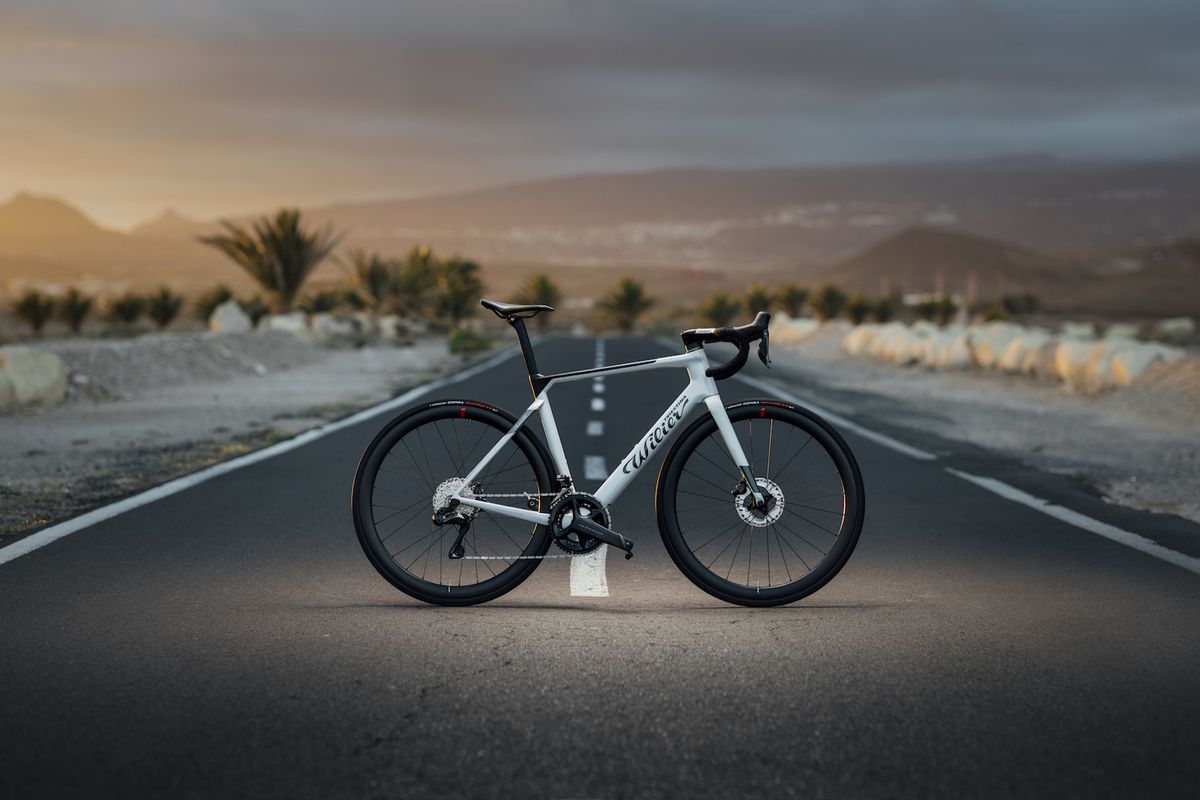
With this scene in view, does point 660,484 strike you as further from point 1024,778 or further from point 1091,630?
point 1024,778

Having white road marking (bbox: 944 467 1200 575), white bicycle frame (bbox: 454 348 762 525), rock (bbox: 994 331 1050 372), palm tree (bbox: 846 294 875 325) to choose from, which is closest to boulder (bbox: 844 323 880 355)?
rock (bbox: 994 331 1050 372)

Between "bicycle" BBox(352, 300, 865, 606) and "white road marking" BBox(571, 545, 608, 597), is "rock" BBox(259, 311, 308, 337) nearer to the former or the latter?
"white road marking" BBox(571, 545, 608, 597)

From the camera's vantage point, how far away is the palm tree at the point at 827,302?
61.5 m

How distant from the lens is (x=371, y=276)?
5216cm

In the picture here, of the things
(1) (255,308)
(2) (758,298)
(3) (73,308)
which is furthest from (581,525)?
(2) (758,298)

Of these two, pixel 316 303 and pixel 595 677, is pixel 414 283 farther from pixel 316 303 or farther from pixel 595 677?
pixel 595 677

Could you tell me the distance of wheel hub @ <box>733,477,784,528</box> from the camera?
19.5 feet

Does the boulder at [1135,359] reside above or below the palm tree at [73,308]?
above

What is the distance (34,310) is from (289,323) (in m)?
13.9

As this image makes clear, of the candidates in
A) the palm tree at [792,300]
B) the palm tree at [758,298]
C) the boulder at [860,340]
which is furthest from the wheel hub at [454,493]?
the palm tree at [758,298]

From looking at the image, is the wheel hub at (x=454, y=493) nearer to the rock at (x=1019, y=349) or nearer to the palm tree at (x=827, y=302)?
the rock at (x=1019, y=349)

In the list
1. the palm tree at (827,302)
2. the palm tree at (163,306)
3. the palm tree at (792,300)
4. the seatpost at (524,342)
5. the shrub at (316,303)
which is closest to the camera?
the seatpost at (524,342)

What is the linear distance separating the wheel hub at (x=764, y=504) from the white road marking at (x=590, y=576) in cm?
72

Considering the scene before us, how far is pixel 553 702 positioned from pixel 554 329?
69.9 meters
